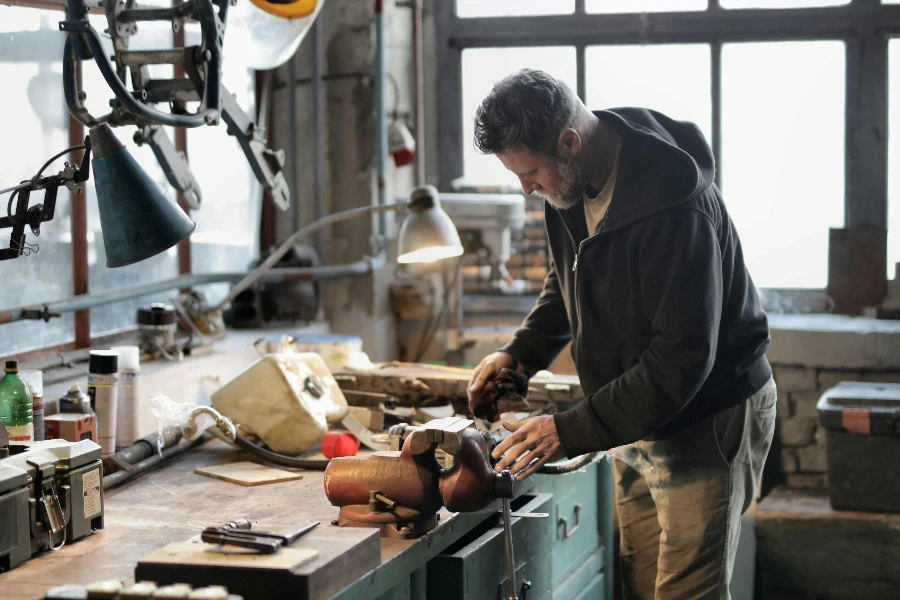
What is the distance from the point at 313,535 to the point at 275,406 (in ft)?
2.94

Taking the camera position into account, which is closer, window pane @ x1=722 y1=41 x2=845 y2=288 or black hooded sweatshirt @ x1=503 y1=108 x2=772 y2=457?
black hooded sweatshirt @ x1=503 y1=108 x2=772 y2=457

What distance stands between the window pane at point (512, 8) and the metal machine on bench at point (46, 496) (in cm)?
314

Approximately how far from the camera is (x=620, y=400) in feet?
7.02

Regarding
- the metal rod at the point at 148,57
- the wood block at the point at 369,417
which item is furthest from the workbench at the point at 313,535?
the metal rod at the point at 148,57

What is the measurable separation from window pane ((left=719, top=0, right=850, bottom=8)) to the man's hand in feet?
9.42

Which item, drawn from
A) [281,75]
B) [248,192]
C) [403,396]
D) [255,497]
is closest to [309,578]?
[255,497]

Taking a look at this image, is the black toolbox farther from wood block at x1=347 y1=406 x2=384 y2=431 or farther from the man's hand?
the man's hand

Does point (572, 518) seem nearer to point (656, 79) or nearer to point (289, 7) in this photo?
point (289, 7)

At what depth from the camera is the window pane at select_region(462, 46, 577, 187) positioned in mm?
4684

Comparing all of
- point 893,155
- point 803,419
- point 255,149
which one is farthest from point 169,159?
point 893,155

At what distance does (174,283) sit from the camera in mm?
3271

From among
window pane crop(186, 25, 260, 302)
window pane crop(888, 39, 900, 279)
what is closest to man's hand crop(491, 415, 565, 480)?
window pane crop(186, 25, 260, 302)

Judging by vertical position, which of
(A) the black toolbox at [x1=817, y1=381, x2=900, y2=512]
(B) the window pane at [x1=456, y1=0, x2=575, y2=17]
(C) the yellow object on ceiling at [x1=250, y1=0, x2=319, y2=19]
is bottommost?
(A) the black toolbox at [x1=817, y1=381, x2=900, y2=512]

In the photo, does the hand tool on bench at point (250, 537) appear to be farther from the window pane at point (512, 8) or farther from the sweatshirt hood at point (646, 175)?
the window pane at point (512, 8)
